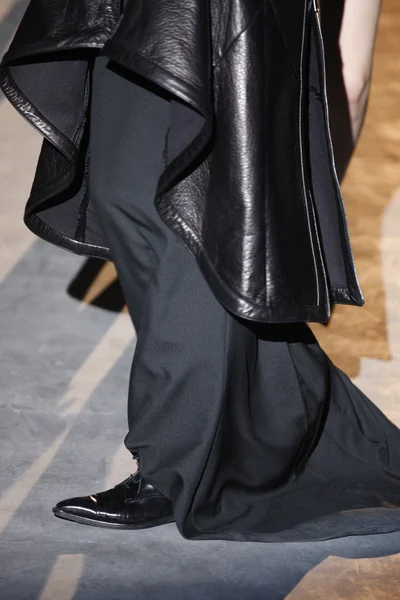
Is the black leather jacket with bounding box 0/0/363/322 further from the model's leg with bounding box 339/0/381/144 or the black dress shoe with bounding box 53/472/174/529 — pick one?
the black dress shoe with bounding box 53/472/174/529

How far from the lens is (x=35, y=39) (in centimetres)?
106

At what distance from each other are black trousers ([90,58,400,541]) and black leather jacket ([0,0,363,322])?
71 mm

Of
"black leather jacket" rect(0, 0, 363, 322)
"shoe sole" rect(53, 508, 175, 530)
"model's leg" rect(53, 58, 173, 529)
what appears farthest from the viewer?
"shoe sole" rect(53, 508, 175, 530)

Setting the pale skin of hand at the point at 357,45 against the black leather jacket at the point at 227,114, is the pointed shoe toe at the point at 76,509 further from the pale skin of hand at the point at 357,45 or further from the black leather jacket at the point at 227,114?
the pale skin of hand at the point at 357,45

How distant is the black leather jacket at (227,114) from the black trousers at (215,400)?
0.07 metres

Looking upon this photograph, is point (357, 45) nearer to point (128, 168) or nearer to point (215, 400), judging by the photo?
point (128, 168)

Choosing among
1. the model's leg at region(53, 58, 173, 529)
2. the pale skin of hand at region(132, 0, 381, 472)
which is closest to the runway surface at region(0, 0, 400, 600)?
the model's leg at region(53, 58, 173, 529)

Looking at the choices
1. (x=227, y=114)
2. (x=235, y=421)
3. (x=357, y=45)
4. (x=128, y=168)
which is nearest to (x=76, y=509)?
(x=235, y=421)

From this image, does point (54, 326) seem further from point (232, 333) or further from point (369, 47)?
point (369, 47)

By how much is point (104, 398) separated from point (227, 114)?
0.78m

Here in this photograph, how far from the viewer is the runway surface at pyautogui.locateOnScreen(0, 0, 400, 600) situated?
120 cm

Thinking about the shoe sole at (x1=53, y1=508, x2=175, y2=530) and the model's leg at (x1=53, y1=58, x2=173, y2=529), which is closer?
the model's leg at (x1=53, y1=58, x2=173, y2=529)

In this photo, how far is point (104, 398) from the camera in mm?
1663

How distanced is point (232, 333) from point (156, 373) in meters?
0.12
